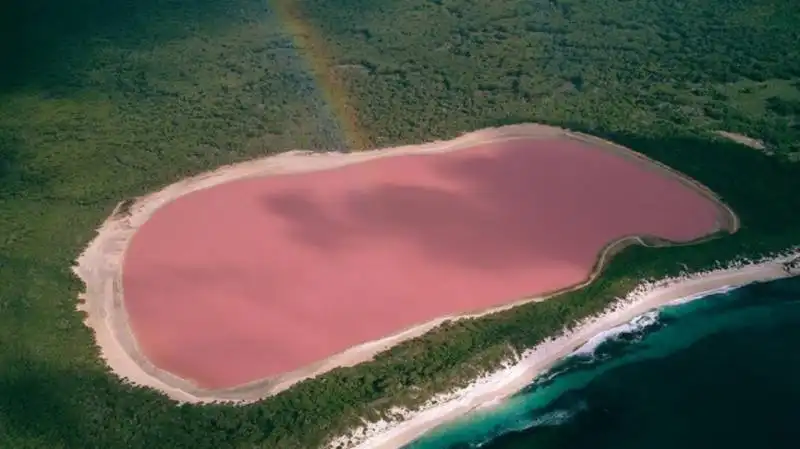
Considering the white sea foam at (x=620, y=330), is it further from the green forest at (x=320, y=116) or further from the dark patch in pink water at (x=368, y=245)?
the dark patch in pink water at (x=368, y=245)

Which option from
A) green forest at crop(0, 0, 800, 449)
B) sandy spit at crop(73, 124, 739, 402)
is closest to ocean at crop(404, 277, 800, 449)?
green forest at crop(0, 0, 800, 449)

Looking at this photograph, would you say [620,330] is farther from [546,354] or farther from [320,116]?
[320,116]

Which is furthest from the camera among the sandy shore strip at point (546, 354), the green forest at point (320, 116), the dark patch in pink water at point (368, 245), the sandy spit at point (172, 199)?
the dark patch in pink water at point (368, 245)

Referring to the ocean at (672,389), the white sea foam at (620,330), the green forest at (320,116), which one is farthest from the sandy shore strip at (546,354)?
the green forest at (320,116)

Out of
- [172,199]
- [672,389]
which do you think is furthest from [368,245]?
Result: [672,389]

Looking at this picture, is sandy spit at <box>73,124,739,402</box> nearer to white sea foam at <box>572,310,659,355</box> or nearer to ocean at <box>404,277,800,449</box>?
white sea foam at <box>572,310,659,355</box>

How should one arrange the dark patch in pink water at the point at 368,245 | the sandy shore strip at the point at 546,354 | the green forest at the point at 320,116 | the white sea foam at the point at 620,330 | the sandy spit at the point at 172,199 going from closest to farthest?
1. the sandy shore strip at the point at 546,354
2. the green forest at the point at 320,116
3. the sandy spit at the point at 172,199
4. the dark patch in pink water at the point at 368,245
5. the white sea foam at the point at 620,330

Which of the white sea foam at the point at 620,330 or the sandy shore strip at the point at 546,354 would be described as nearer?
the sandy shore strip at the point at 546,354
